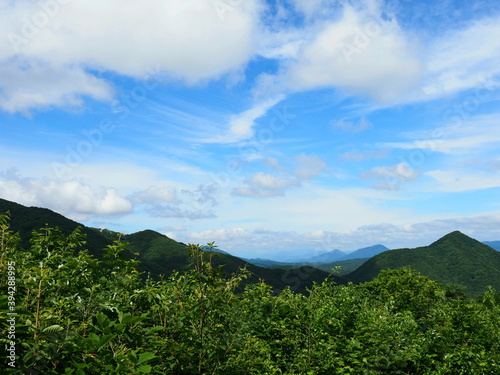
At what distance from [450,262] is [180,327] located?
195 m

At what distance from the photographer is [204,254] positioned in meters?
4.30

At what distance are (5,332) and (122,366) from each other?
915mm

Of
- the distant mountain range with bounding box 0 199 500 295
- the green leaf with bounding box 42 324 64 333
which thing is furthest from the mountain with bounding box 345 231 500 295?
the green leaf with bounding box 42 324 64 333

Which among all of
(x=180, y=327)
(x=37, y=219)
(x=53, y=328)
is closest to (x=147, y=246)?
(x=37, y=219)

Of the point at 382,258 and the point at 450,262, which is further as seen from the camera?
the point at 382,258

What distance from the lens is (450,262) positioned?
537 feet

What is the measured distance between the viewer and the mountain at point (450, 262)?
147 metres

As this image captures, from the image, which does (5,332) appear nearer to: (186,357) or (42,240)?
(186,357)

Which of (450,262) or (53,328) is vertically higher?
(53,328)

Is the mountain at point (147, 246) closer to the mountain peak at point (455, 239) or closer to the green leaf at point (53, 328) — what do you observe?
the green leaf at point (53, 328)

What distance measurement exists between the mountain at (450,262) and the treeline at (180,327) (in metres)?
160

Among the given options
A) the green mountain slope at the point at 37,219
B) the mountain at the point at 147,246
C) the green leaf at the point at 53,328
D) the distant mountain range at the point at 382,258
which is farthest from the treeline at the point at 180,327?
the green mountain slope at the point at 37,219

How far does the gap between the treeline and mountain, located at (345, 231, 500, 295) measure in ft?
523

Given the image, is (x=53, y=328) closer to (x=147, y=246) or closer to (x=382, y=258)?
(x=147, y=246)
